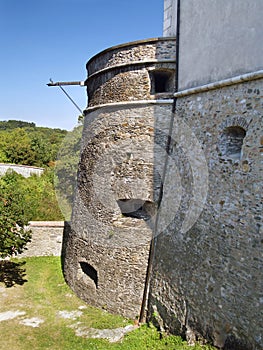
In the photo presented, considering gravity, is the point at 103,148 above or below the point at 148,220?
above

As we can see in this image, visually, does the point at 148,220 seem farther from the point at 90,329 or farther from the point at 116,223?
the point at 90,329

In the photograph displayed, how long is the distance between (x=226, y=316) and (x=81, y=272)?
509 centimetres

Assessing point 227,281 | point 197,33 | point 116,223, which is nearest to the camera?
point 227,281

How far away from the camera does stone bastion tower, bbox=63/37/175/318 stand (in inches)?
325

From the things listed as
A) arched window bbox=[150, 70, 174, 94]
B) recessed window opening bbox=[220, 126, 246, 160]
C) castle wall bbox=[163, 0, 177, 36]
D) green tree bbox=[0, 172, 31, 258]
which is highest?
castle wall bbox=[163, 0, 177, 36]

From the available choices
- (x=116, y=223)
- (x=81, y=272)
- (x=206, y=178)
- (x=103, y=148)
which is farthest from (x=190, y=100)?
(x=81, y=272)

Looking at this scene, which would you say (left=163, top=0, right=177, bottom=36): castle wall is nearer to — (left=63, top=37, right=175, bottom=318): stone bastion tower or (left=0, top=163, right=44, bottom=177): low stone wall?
(left=63, top=37, right=175, bottom=318): stone bastion tower

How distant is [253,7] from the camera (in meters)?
5.74

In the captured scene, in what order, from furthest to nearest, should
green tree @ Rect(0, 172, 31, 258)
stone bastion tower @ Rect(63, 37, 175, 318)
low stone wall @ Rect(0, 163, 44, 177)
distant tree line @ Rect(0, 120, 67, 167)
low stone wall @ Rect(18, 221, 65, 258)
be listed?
distant tree line @ Rect(0, 120, 67, 167) < low stone wall @ Rect(0, 163, 44, 177) < low stone wall @ Rect(18, 221, 65, 258) < green tree @ Rect(0, 172, 31, 258) < stone bastion tower @ Rect(63, 37, 175, 318)

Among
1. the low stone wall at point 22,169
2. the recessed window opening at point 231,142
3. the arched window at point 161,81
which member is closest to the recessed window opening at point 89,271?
the recessed window opening at point 231,142

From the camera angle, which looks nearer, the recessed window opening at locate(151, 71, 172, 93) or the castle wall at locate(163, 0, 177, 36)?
the recessed window opening at locate(151, 71, 172, 93)

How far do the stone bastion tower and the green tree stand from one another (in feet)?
6.98

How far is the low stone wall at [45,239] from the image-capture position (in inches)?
529

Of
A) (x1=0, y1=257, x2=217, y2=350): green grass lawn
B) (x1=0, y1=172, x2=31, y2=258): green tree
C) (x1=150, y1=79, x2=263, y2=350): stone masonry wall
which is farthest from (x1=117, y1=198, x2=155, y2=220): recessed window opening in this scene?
(x1=0, y1=172, x2=31, y2=258): green tree
